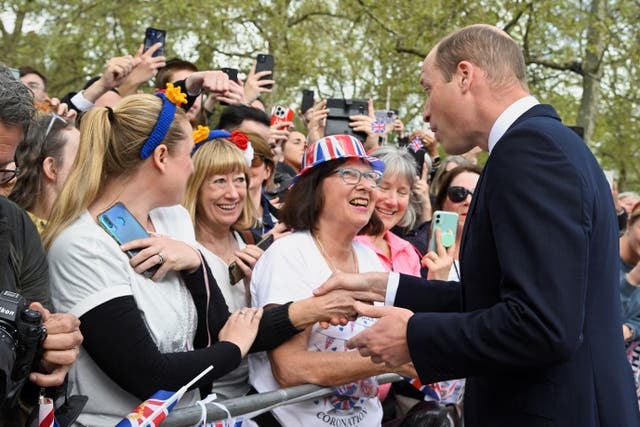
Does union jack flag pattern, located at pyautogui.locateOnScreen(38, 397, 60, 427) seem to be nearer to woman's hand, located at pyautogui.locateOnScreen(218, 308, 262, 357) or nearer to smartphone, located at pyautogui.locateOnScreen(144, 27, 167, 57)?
woman's hand, located at pyautogui.locateOnScreen(218, 308, 262, 357)

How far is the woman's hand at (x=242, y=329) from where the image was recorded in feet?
11.3

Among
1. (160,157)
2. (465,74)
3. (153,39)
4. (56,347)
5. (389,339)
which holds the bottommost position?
(389,339)

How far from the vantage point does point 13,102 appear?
8.26ft

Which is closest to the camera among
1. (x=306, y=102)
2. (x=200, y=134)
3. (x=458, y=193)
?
(x=200, y=134)

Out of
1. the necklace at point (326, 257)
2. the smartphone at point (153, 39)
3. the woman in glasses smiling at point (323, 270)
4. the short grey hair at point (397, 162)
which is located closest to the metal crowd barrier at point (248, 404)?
the woman in glasses smiling at point (323, 270)

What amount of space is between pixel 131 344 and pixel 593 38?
14.6 metres

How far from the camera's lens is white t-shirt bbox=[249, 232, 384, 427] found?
3691 mm

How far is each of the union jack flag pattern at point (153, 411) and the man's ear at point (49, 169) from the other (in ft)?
4.97

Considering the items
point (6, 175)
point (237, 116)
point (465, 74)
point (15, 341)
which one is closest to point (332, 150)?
point (465, 74)

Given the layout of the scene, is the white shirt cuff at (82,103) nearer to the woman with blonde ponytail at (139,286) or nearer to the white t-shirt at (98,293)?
the woman with blonde ponytail at (139,286)

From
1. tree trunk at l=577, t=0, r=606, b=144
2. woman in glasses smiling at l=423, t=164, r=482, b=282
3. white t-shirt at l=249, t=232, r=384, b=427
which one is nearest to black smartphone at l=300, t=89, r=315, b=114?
woman in glasses smiling at l=423, t=164, r=482, b=282

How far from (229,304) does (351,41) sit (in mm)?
16815

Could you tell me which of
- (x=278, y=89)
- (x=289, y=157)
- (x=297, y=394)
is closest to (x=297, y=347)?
(x=297, y=394)

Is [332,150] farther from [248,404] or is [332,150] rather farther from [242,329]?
[248,404]
